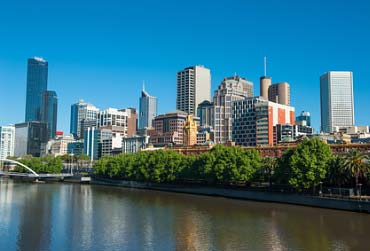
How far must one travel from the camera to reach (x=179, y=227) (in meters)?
63.2

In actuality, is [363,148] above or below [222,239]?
above

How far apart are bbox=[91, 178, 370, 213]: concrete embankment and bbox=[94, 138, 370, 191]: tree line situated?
230 cm

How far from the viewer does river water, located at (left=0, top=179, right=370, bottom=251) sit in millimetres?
51781

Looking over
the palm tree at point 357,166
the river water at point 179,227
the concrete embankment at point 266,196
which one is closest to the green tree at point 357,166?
the palm tree at point 357,166

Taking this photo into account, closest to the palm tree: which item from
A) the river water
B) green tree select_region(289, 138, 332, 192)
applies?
green tree select_region(289, 138, 332, 192)

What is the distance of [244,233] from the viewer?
5884 cm

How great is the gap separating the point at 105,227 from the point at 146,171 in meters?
81.5

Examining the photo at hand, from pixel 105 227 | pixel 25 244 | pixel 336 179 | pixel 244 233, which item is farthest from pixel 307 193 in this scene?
pixel 25 244

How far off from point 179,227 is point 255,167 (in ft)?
166

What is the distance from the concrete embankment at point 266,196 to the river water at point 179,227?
2491mm

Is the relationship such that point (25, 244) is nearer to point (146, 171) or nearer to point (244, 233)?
point (244, 233)

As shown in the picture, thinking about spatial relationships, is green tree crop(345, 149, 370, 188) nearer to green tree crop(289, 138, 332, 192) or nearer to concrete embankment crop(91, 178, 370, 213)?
green tree crop(289, 138, 332, 192)

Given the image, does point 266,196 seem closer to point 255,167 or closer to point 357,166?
point 255,167

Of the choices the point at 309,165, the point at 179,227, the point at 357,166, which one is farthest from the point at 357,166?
the point at 179,227
